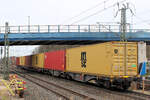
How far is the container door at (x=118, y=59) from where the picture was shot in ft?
43.8

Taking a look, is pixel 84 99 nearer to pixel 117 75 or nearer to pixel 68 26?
pixel 117 75

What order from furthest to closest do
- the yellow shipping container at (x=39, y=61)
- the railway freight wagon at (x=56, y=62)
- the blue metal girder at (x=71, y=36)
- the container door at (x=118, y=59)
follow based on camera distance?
the yellow shipping container at (x=39, y=61)
the blue metal girder at (x=71, y=36)
the railway freight wagon at (x=56, y=62)
the container door at (x=118, y=59)

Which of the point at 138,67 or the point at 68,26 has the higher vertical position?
the point at 68,26

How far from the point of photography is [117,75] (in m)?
13.4

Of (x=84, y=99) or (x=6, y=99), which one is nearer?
(x=6, y=99)

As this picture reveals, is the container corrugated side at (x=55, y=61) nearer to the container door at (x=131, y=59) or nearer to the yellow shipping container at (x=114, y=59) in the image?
the yellow shipping container at (x=114, y=59)

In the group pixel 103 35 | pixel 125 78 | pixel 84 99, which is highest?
pixel 103 35

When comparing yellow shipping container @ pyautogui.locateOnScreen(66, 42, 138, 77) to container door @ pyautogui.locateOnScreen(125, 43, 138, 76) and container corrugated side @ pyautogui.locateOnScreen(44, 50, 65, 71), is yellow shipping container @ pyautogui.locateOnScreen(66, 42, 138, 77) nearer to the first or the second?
container door @ pyautogui.locateOnScreen(125, 43, 138, 76)

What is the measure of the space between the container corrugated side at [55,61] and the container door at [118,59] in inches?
348

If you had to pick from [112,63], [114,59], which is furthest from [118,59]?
[112,63]

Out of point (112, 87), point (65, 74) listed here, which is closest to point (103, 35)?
point (65, 74)

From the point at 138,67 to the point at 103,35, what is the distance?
17124mm

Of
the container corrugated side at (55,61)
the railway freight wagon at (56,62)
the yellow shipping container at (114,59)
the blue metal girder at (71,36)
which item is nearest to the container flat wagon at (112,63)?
the yellow shipping container at (114,59)

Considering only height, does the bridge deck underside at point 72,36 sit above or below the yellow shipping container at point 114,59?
above
